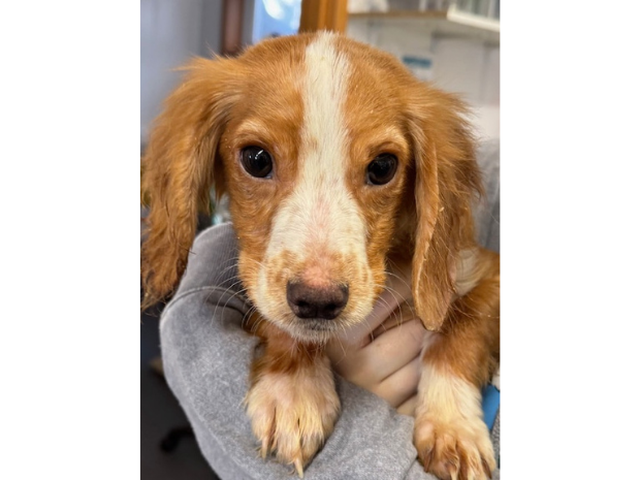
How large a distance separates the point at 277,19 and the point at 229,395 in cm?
86

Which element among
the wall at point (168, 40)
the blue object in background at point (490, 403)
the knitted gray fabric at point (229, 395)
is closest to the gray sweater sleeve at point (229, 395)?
the knitted gray fabric at point (229, 395)

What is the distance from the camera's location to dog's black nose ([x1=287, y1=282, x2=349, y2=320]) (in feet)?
3.09

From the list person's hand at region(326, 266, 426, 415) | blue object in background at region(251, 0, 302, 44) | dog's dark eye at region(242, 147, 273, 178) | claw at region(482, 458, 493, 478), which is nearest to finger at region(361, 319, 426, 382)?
person's hand at region(326, 266, 426, 415)

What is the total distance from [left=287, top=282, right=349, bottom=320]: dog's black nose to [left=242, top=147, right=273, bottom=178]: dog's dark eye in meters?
0.29

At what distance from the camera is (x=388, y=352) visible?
1.41 metres

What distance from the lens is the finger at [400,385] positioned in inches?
Answer: 55.3

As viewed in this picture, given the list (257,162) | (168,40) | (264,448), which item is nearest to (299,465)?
(264,448)

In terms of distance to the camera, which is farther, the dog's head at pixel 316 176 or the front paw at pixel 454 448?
the front paw at pixel 454 448

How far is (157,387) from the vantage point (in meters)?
1.26

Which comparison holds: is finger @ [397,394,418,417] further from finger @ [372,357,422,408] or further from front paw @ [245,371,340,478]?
front paw @ [245,371,340,478]

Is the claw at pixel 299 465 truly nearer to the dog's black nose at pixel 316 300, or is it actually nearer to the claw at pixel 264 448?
the claw at pixel 264 448

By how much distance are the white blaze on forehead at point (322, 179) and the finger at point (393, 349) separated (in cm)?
42
